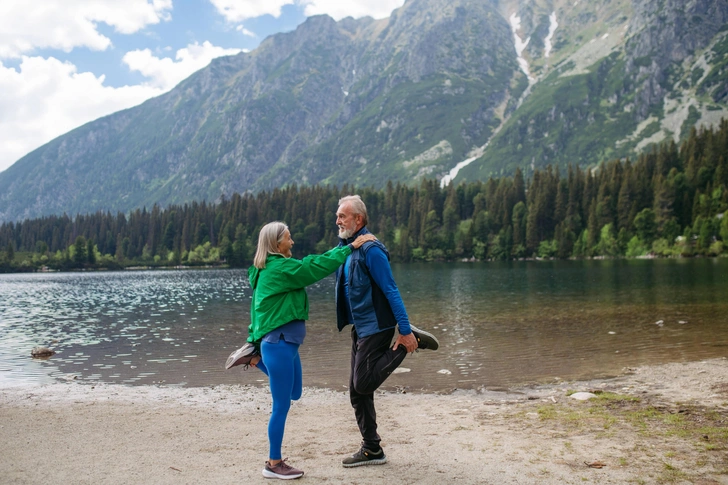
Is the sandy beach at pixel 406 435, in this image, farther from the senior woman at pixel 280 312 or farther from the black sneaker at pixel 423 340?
the black sneaker at pixel 423 340

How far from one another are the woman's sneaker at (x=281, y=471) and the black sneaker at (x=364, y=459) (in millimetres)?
804

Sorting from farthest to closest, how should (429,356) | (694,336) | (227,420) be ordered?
(694,336)
(429,356)
(227,420)

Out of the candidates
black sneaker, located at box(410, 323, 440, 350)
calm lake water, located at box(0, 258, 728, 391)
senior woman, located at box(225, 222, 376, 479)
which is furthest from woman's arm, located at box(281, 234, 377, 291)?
calm lake water, located at box(0, 258, 728, 391)

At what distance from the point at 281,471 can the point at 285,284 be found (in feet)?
8.94

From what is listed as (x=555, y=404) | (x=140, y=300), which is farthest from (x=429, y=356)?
(x=140, y=300)

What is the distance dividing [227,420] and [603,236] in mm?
153290

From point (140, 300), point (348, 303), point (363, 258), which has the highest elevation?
point (363, 258)

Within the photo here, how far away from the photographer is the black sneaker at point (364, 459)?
327 inches

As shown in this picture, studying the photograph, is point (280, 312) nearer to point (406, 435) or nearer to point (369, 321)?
point (369, 321)

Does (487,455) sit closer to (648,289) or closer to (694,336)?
(694,336)

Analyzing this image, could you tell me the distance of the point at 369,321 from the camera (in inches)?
322

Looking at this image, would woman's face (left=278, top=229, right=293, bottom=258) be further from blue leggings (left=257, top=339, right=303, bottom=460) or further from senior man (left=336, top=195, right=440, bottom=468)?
blue leggings (left=257, top=339, right=303, bottom=460)

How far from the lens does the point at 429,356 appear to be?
2208 cm

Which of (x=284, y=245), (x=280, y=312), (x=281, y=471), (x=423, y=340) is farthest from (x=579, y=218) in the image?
(x=281, y=471)
